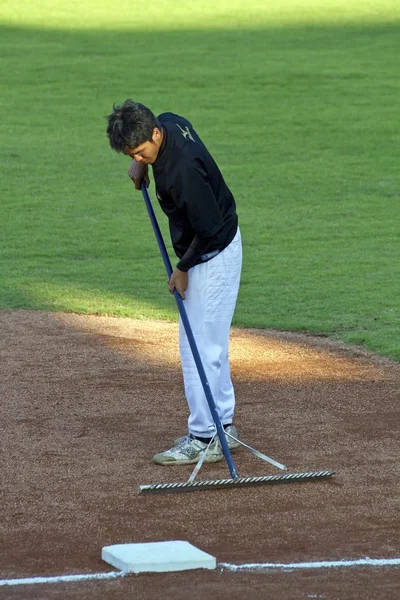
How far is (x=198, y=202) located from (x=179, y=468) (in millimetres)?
1578

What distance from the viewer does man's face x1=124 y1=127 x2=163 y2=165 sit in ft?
18.6

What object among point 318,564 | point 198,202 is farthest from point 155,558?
point 198,202

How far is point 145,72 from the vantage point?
23953 millimetres

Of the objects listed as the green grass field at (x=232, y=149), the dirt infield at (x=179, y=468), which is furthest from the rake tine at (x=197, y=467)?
the green grass field at (x=232, y=149)

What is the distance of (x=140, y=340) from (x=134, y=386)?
4.66ft

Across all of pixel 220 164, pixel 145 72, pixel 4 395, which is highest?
pixel 145 72

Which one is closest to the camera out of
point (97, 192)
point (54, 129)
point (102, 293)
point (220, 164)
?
point (102, 293)

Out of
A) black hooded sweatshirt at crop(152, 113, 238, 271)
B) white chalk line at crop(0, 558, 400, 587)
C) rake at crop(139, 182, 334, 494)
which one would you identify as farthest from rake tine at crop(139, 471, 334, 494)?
black hooded sweatshirt at crop(152, 113, 238, 271)

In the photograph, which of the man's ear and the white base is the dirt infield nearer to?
the white base

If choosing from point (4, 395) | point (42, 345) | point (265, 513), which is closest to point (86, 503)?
point (265, 513)

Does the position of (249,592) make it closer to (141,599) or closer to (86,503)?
(141,599)

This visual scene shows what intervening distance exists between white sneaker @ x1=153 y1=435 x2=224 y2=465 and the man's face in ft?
5.53

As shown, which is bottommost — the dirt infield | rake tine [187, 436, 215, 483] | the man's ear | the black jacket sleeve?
the dirt infield

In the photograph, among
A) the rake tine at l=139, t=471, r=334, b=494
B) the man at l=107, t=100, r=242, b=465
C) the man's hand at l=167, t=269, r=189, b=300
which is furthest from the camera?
the man's hand at l=167, t=269, r=189, b=300
